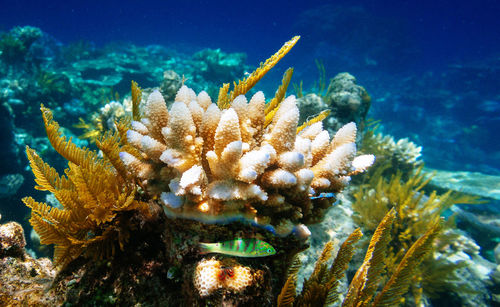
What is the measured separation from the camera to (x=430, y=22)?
108ft

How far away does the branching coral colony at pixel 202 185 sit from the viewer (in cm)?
133

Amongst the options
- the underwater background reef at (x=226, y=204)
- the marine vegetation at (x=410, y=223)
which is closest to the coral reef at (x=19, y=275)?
the underwater background reef at (x=226, y=204)

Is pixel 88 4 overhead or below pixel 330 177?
overhead

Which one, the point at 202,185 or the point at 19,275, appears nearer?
the point at 202,185

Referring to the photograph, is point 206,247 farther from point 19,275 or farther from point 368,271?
point 19,275

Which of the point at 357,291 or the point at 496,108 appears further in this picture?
the point at 496,108

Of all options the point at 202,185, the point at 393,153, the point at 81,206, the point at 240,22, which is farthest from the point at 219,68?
the point at 240,22

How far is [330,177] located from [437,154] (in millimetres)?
24091

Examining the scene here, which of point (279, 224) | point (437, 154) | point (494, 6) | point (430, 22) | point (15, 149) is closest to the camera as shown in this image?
point (279, 224)

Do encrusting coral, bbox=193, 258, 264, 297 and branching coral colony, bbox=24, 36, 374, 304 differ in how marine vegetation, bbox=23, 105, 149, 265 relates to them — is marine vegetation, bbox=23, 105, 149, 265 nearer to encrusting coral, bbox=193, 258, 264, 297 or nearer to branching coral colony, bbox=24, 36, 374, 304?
branching coral colony, bbox=24, 36, 374, 304

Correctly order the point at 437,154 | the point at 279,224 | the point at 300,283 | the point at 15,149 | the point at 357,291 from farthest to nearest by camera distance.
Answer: the point at 437,154, the point at 15,149, the point at 300,283, the point at 357,291, the point at 279,224

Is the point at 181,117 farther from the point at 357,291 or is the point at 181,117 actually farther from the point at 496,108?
the point at 496,108

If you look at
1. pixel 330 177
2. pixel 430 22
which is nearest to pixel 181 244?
pixel 330 177

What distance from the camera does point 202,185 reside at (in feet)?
4.59
